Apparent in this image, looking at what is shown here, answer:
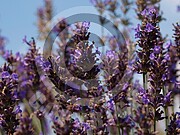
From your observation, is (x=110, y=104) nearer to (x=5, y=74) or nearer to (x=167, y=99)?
(x=167, y=99)

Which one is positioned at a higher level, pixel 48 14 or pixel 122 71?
pixel 48 14

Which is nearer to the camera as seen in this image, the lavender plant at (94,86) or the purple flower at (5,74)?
the lavender plant at (94,86)

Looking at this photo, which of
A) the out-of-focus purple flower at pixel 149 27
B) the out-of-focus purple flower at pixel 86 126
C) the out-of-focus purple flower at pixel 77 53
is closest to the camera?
the out-of-focus purple flower at pixel 86 126

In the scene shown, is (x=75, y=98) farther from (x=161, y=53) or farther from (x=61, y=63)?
(x=161, y=53)

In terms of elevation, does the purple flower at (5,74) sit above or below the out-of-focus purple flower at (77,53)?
below

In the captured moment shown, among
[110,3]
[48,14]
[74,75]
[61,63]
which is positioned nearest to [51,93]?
[61,63]

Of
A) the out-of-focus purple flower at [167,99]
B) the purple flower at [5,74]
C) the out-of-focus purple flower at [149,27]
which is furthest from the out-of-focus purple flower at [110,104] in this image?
the purple flower at [5,74]

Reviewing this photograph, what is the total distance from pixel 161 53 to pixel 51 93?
1442 millimetres

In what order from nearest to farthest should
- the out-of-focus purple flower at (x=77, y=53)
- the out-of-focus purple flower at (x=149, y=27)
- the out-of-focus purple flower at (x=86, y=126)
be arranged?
the out-of-focus purple flower at (x=86, y=126) → the out-of-focus purple flower at (x=77, y=53) → the out-of-focus purple flower at (x=149, y=27)

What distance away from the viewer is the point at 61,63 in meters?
3.50

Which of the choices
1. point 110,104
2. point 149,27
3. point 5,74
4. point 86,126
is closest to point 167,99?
point 110,104

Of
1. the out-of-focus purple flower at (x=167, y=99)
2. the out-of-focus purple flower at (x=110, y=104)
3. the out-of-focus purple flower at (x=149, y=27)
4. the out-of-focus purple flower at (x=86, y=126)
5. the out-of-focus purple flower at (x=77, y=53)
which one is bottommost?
the out-of-focus purple flower at (x=86, y=126)

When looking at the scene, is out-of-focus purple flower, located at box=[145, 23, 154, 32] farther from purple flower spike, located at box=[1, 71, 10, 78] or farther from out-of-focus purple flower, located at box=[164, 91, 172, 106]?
purple flower spike, located at box=[1, 71, 10, 78]

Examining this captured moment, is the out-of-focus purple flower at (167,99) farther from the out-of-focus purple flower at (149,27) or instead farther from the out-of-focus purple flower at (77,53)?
the out-of-focus purple flower at (77,53)
